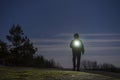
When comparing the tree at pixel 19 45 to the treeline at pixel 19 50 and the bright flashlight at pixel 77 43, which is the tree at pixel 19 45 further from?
the bright flashlight at pixel 77 43

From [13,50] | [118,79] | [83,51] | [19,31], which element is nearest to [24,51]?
[13,50]

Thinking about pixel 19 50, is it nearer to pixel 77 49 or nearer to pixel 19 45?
pixel 19 45

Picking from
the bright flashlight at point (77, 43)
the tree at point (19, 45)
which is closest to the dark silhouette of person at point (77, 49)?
the bright flashlight at point (77, 43)

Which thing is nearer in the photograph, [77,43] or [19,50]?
[77,43]

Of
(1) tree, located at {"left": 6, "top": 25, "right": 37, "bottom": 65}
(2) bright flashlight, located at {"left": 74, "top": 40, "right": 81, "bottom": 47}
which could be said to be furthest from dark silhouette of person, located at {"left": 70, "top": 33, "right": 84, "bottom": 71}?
(1) tree, located at {"left": 6, "top": 25, "right": 37, "bottom": 65}

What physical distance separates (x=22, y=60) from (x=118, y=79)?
25.8 m

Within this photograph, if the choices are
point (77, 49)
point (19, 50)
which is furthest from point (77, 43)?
point (19, 50)

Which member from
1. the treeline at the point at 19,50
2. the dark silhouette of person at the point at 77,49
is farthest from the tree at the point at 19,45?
the dark silhouette of person at the point at 77,49

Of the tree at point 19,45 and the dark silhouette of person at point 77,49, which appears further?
the tree at point 19,45

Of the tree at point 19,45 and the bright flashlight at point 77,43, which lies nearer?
the bright flashlight at point 77,43

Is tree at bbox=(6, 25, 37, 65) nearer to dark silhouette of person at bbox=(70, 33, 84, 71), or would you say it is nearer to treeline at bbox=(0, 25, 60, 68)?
treeline at bbox=(0, 25, 60, 68)

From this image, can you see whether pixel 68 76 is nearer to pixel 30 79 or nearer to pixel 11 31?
pixel 30 79

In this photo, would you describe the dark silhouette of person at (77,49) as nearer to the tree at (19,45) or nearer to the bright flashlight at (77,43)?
the bright flashlight at (77,43)

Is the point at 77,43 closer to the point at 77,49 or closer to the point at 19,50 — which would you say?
the point at 77,49
